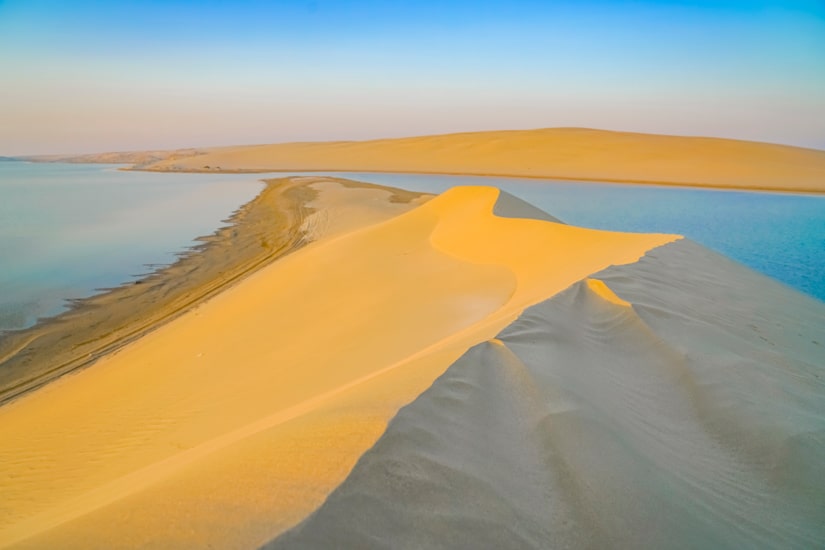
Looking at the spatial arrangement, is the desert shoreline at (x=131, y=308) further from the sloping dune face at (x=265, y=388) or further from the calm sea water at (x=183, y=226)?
the calm sea water at (x=183, y=226)

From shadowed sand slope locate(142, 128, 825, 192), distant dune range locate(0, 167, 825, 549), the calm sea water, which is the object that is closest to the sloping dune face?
distant dune range locate(0, 167, 825, 549)

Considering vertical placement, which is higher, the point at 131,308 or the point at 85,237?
the point at 85,237

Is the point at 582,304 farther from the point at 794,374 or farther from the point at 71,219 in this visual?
the point at 71,219

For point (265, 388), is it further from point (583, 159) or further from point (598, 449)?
point (583, 159)

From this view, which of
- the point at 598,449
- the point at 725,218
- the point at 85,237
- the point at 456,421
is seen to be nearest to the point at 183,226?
the point at 85,237

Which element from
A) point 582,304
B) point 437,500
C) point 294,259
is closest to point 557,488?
point 437,500

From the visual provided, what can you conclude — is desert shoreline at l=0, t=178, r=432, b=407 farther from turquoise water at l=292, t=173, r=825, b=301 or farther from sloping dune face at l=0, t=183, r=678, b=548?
turquoise water at l=292, t=173, r=825, b=301

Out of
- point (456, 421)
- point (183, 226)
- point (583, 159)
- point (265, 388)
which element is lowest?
point (265, 388)
